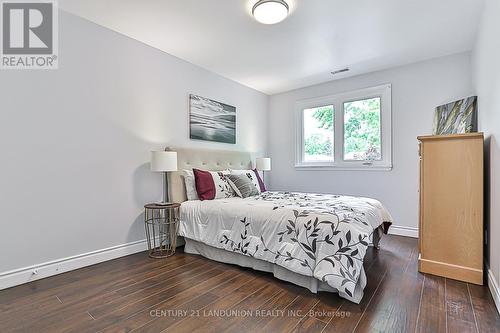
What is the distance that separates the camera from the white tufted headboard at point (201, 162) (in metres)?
3.19

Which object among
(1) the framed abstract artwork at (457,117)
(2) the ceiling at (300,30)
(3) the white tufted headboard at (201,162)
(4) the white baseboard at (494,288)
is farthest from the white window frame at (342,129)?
(4) the white baseboard at (494,288)

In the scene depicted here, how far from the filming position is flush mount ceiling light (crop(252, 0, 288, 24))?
87.5 inches

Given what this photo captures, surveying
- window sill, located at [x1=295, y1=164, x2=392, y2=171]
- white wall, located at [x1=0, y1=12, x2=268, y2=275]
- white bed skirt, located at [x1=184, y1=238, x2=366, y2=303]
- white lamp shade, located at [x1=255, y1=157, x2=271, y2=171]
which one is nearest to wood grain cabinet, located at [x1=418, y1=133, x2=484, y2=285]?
white bed skirt, located at [x1=184, y1=238, x2=366, y2=303]

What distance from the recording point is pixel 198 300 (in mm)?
1890

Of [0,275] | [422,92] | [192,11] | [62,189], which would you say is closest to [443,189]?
[422,92]

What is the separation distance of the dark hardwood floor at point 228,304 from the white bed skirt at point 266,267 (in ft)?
0.18

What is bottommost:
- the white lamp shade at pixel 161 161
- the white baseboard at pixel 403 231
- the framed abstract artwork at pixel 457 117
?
the white baseboard at pixel 403 231

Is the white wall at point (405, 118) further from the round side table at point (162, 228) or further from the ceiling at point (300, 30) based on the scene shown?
the round side table at point (162, 228)

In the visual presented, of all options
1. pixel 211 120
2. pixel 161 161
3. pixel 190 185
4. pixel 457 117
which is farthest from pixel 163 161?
pixel 457 117

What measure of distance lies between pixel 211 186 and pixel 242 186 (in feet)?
1.44

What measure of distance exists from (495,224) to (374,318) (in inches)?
48.2

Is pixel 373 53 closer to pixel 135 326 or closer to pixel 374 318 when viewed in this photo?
pixel 374 318

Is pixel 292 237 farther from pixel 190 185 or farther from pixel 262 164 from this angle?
pixel 262 164

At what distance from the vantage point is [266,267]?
2.35 metres
